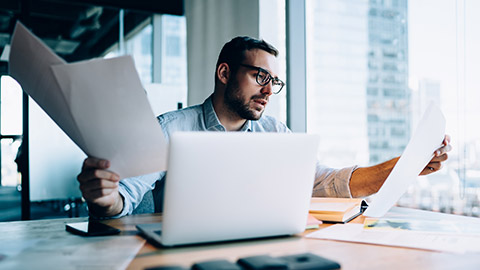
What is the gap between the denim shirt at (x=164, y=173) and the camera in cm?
118

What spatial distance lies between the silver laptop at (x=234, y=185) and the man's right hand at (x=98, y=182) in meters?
0.15

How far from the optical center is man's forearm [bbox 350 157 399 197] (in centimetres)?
132

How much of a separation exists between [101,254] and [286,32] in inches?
93.7

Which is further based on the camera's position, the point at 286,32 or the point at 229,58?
the point at 286,32

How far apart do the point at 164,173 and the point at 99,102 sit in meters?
Answer: 0.89

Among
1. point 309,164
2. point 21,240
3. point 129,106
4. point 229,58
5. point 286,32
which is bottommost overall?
point 21,240

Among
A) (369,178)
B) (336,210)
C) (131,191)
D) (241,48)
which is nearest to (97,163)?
(131,191)

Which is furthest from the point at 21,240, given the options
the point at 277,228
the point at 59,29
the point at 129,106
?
the point at 59,29

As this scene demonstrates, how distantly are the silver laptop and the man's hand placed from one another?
21.8 inches

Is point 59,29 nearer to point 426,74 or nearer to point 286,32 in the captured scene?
point 286,32

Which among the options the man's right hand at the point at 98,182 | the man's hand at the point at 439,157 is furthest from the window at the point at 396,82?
the man's right hand at the point at 98,182

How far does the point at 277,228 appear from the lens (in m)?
0.81

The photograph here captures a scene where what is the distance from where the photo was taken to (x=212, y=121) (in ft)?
6.06

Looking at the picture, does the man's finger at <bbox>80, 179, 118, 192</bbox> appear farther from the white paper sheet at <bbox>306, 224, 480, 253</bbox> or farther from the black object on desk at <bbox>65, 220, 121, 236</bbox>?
the white paper sheet at <bbox>306, 224, 480, 253</bbox>
